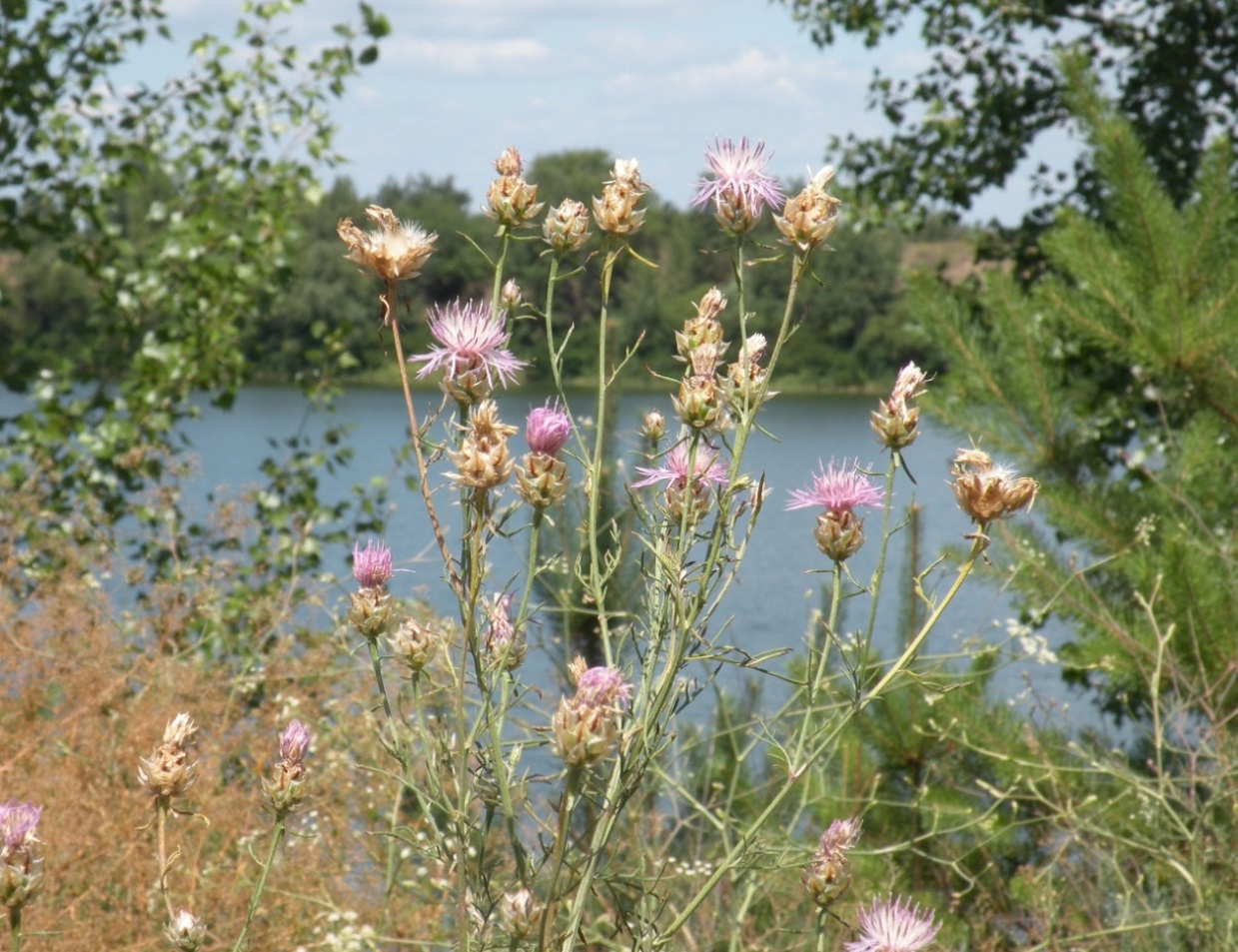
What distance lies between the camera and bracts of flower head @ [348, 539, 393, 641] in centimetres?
128

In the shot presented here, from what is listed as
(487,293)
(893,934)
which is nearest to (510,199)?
(893,934)

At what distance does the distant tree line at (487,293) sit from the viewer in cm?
522

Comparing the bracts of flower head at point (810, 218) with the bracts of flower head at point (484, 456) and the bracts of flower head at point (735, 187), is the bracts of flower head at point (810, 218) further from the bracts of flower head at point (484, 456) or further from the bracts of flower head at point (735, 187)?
the bracts of flower head at point (484, 456)

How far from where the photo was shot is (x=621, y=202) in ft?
4.38

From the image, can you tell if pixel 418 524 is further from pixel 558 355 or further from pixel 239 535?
pixel 558 355

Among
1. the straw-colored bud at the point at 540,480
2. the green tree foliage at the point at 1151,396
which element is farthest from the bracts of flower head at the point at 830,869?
the green tree foliage at the point at 1151,396

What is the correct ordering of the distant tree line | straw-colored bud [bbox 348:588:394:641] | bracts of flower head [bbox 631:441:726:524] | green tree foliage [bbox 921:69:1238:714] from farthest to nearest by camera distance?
the distant tree line → green tree foliage [bbox 921:69:1238:714] → bracts of flower head [bbox 631:441:726:524] → straw-colored bud [bbox 348:588:394:641]

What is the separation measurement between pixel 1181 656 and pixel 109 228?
412 centimetres

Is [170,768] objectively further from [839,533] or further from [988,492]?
[988,492]

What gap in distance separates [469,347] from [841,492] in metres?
0.40

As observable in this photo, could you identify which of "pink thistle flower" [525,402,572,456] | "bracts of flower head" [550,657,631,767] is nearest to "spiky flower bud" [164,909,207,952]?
"bracts of flower head" [550,657,631,767]

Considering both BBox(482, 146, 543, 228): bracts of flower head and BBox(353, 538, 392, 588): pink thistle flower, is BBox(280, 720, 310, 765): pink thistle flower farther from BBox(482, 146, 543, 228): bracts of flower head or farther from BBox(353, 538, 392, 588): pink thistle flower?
BBox(482, 146, 543, 228): bracts of flower head

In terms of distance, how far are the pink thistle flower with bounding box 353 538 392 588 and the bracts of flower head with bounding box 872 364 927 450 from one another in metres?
0.47

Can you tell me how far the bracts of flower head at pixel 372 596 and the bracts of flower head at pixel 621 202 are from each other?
38 cm
